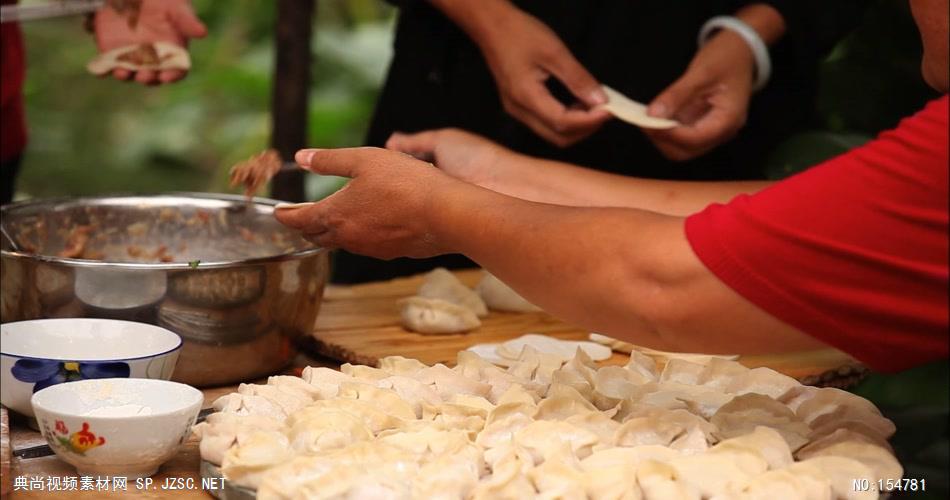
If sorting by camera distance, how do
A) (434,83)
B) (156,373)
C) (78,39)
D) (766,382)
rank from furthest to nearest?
1. (78,39)
2. (434,83)
3. (766,382)
4. (156,373)

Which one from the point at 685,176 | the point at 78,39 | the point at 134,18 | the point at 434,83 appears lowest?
the point at 78,39

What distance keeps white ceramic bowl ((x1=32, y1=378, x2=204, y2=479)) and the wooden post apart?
2080mm

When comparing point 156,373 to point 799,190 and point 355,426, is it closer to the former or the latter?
point 355,426

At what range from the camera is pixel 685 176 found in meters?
2.99

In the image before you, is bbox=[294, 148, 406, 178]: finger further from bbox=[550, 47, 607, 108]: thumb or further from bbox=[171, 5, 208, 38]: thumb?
bbox=[550, 47, 607, 108]: thumb

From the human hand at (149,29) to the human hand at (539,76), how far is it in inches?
27.0

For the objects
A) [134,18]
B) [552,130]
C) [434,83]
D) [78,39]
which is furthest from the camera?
[78,39]

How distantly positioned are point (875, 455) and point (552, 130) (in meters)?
1.36

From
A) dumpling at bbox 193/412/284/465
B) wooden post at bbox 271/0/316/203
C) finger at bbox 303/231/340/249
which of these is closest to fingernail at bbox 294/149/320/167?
finger at bbox 303/231/340/249

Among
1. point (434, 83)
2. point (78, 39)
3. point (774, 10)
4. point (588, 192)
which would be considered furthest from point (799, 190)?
point (78, 39)

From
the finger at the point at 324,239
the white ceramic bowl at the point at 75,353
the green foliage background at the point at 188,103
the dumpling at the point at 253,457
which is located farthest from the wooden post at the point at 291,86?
the dumpling at the point at 253,457

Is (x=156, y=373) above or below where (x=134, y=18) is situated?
below

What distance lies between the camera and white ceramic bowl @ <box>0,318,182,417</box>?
60.0 inches

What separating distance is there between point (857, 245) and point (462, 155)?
3.59 feet
